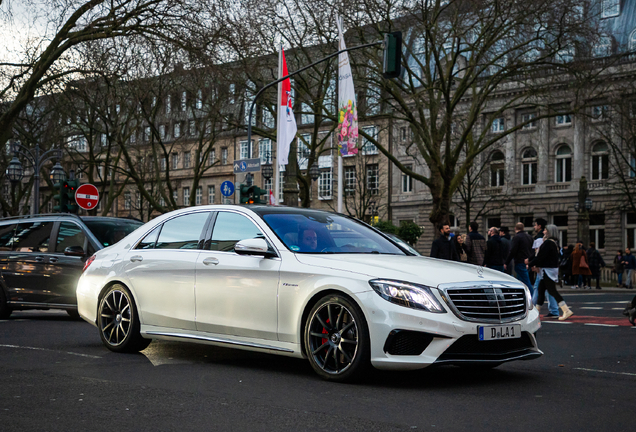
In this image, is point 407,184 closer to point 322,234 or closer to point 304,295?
point 322,234

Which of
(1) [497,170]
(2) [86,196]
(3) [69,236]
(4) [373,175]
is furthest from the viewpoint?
(4) [373,175]

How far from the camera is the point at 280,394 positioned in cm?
612

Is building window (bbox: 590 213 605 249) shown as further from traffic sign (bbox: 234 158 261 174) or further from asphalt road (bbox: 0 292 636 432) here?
asphalt road (bbox: 0 292 636 432)

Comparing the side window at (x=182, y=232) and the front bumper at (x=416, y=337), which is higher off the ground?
the side window at (x=182, y=232)

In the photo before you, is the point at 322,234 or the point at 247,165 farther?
the point at 247,165

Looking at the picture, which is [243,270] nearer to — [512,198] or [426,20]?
[426,20]

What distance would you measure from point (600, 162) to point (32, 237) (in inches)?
1876

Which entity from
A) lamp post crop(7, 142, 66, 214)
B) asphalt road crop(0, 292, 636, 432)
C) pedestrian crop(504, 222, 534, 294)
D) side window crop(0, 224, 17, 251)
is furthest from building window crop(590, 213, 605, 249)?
asphalt road crop(0, 292, 636, 432)

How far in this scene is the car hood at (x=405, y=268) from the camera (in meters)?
6.45

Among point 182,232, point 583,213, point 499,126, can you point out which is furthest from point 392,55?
point 499,126

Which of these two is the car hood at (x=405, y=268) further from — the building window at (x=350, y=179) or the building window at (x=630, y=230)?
the building window at (x=350, y=179)

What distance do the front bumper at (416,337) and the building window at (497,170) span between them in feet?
175

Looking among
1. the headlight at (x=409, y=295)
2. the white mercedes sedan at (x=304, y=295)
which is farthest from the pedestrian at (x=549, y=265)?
the headlight at (x=409, y=295)

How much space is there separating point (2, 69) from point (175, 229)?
22.9 m
